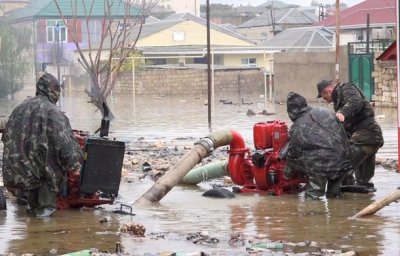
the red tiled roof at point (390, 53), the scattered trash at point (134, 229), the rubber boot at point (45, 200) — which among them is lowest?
the scattered trash at point (134, 229)

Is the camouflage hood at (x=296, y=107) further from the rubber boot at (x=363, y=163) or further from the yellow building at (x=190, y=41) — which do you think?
the yellow building at (x=190, y=41)

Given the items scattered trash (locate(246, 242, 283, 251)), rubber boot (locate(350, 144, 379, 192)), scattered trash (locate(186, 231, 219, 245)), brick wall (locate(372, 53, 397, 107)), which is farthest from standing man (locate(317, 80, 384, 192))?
brick wall (locate(372, 53, 397, 107))

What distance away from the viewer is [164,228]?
34.9ft

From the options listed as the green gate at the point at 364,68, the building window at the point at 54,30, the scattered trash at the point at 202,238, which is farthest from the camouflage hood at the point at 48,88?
the building window at the point at 54,30

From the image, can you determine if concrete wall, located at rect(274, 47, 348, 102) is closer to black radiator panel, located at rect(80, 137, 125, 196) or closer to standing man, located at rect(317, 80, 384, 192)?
standing man, located at rect(317, 80, 384, 192)

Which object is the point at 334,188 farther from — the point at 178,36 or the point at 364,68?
the point at 178,36

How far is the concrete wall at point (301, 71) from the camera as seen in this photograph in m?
53.0

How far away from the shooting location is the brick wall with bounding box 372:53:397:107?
139 feet

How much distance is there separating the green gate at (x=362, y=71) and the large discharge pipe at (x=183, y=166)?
3306 centimetres

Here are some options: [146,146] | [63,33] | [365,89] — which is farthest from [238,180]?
[63,33]

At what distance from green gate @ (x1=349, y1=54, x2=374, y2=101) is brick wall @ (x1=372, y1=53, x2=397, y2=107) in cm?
195

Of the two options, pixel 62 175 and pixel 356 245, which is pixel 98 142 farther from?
pixel 356 245

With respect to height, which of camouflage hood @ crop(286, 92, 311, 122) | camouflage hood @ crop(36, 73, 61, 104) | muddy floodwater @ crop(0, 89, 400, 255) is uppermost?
camouflage hood @ crop(36, 73, 61, 104)

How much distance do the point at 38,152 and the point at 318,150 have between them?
3609 millimetres
